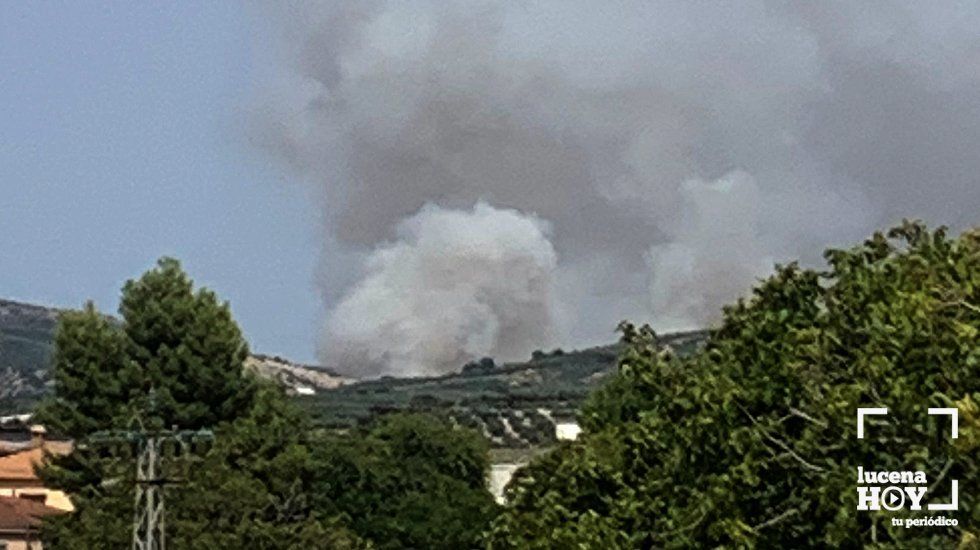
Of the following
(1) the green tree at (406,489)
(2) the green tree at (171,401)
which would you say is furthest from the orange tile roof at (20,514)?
(1) the green tree at (406,489)

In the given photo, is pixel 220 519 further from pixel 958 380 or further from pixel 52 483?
pixel 958 380

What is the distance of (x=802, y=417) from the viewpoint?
34.2 metres

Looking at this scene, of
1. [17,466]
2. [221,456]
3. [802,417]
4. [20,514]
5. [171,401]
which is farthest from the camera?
[17,466]

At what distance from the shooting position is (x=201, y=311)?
316 feet

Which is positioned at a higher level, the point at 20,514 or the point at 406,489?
the point at 406,489

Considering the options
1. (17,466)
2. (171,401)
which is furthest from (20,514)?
(17,466)

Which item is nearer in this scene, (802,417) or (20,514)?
(802,417)

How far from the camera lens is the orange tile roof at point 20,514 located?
102 metres

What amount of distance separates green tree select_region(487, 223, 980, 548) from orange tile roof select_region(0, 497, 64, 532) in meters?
59.6

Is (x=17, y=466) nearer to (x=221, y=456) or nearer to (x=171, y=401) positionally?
(x=171, y=401)

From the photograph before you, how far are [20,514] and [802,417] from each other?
76.8m

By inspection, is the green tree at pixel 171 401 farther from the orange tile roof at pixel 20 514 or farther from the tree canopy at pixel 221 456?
the orange tile roof at pixel 20 514

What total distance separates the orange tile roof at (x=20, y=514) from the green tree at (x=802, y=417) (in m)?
59.6

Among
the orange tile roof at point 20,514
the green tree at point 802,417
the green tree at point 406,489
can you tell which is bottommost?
the green tree at point 802,417
